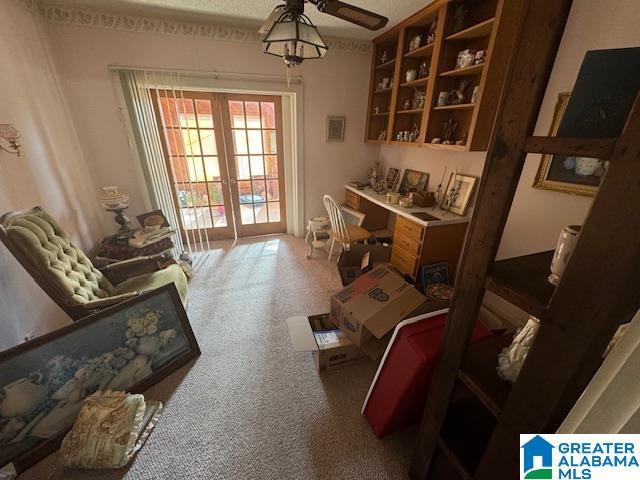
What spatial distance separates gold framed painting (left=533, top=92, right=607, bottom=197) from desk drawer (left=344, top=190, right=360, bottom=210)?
6.38 feet

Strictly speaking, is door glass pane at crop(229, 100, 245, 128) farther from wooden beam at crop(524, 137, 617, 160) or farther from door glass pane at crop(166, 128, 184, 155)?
wooden beam at crop(524, 137, 617, 160)

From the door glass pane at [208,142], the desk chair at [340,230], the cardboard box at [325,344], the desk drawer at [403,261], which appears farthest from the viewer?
the door glass pane at [208,142]

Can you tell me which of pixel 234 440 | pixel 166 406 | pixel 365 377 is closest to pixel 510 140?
pixel 365 377

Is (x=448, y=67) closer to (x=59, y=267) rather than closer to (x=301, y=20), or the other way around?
(x=301, y=20)

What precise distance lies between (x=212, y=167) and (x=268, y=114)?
0.98 meters

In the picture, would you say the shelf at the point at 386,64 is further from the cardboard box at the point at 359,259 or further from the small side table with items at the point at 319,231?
the cardboard box at the point at 359,259

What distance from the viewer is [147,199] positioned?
9.50 ft

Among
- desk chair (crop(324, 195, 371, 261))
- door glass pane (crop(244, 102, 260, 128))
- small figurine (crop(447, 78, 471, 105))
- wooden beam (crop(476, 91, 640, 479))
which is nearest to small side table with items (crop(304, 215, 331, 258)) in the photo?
desk chair (crop(324, 195, 371, 261))

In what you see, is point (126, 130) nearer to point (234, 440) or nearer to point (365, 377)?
point (234, 440)

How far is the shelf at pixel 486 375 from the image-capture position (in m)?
0.78

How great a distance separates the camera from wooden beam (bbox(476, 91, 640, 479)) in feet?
1.42

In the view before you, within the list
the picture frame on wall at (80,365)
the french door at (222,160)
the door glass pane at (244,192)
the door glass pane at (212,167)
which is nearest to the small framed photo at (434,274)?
the picture frame on wall at (80,365)

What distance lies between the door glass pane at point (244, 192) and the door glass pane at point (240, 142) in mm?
406

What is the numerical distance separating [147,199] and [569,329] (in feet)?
11.5
